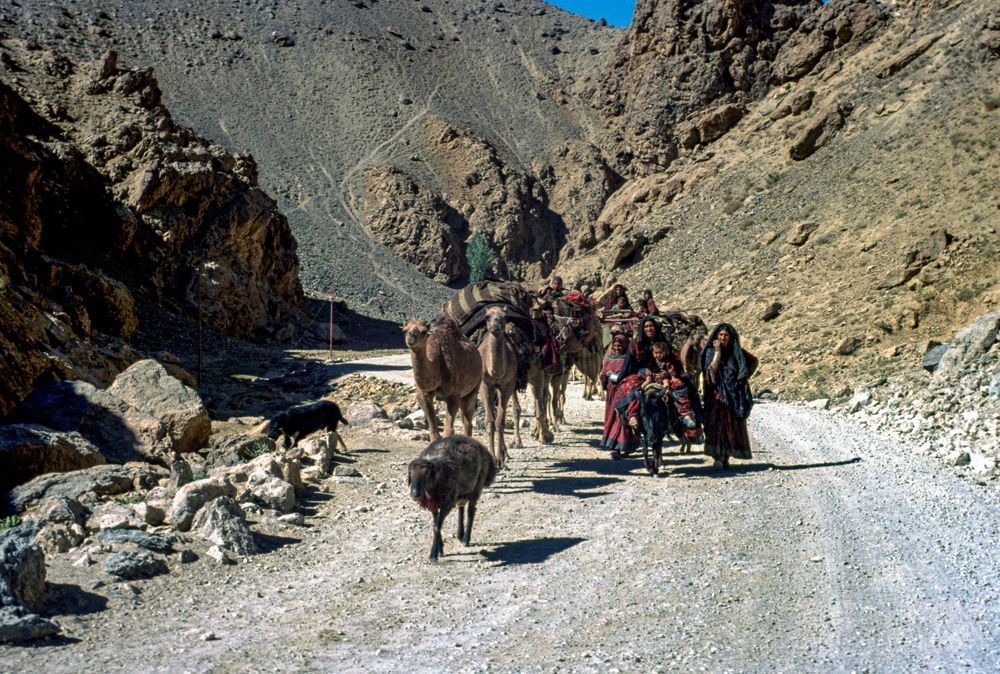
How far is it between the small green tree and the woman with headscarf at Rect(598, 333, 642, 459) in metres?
60.5

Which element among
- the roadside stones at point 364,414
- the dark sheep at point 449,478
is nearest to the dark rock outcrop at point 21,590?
the dark sheep at point 449,478

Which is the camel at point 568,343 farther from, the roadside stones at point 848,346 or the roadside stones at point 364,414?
the roadside stones at point 848,346

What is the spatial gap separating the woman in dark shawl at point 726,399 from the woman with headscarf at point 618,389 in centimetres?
107

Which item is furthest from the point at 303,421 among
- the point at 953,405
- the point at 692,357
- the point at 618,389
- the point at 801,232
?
the point at 801,232

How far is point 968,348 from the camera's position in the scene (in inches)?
643

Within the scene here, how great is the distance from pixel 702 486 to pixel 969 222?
819 inches

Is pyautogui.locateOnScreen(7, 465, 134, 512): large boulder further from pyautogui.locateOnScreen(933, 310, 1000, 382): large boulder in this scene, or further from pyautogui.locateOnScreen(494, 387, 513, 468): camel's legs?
pyautogui.locateOnScreen(933, 310, 1000, 382): large boulder

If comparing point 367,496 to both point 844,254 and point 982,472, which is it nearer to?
point 982,472

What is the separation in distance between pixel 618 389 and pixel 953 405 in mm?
5956

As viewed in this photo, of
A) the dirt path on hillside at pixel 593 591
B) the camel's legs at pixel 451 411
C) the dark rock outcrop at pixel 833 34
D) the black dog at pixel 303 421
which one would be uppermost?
the dark rock outcrop at pixel 833 34

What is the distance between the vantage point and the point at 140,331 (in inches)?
1203

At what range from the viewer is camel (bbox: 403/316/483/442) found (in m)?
10.4

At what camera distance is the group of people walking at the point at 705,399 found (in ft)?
37.7

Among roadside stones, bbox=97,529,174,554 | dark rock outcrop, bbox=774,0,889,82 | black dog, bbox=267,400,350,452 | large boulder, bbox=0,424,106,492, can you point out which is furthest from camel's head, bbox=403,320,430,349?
dark rock outcrop, bbox=774,0,889,82
